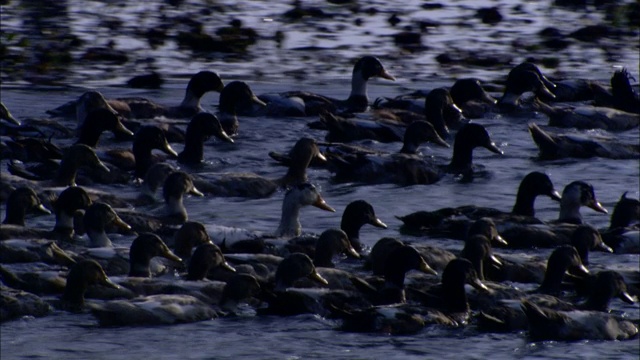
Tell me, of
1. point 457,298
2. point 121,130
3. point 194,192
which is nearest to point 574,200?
point 194,192

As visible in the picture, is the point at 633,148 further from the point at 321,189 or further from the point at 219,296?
the point at 219,296

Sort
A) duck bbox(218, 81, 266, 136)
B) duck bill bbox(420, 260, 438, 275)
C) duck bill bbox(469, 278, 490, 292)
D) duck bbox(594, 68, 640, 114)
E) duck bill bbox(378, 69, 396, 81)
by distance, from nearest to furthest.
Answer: duck bill bbox(469, 278, 490, 292) → duck bill bbox(420, 260, 438, 275) → duck bbox(218, 81, 266, 136) → duck bbox(594, 68, 640, 114) → duck bill bbox(378, 69, 396, 81)

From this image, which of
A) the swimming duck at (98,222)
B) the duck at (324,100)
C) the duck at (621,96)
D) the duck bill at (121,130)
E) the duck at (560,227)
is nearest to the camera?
the swimming duck at (98,222)

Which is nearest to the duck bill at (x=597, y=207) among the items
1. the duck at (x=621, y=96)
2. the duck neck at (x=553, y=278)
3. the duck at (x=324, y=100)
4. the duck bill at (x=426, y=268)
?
the duck neck at (x=553, y=278)

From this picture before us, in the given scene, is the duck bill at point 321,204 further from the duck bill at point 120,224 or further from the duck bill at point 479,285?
the duck bill at point 479,285

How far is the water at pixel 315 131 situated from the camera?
1305cm

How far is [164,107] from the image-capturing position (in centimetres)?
2297

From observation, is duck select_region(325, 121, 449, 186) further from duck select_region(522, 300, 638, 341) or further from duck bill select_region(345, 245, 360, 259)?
duck select_region(522, 300, 638, 341)

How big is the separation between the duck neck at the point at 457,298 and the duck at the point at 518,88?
9999 mm

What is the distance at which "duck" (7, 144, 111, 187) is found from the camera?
1845cm

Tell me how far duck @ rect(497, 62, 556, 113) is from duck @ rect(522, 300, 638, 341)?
1001 centimetres

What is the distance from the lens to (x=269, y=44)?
2889cm

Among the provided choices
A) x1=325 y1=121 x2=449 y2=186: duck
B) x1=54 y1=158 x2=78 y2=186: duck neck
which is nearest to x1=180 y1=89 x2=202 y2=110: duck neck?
x1=325 y1=121 x2=449 y2=186: duck

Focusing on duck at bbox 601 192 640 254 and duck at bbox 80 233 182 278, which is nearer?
duck at bbox 80 233 182 278
